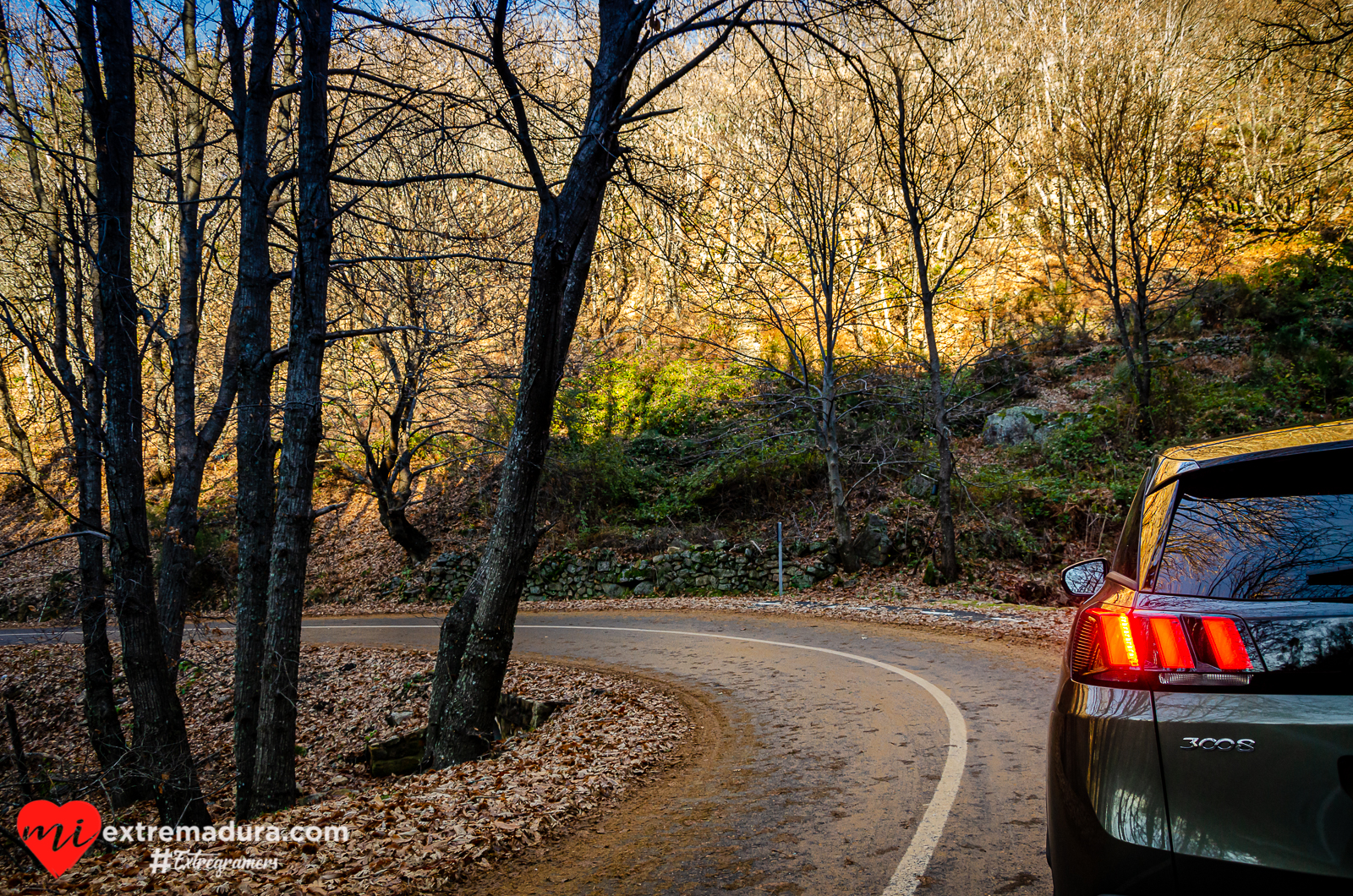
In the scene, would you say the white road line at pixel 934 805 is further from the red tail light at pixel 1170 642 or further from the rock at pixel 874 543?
the rock at pixel 874 543

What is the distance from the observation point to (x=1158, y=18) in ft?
82.7

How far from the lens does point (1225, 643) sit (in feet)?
6.03

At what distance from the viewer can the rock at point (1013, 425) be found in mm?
21406

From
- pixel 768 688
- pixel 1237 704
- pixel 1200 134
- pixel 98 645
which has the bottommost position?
pixel 768 688

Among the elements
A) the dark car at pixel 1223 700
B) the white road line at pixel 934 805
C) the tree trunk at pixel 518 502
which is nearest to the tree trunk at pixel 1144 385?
the white road line at pixel 934 805

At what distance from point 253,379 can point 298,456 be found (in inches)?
46.5

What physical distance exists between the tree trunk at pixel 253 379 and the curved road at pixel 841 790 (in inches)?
186

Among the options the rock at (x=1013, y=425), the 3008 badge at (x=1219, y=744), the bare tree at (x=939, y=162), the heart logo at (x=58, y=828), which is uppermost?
the bare tree at (x=939, y=162)

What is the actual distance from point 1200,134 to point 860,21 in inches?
980

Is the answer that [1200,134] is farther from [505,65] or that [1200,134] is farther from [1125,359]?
[505,65]

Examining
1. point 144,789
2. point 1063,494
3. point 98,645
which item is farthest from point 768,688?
point 1063,494

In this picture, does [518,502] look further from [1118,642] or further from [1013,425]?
[1013,425]

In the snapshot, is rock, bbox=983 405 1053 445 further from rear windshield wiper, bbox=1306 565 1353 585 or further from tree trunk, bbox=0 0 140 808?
tree trunk, bbox=0 0 140 808

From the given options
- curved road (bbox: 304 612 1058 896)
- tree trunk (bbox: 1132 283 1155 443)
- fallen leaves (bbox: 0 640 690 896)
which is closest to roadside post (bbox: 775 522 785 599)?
curved road (bbox: 304 612 1058 896)
